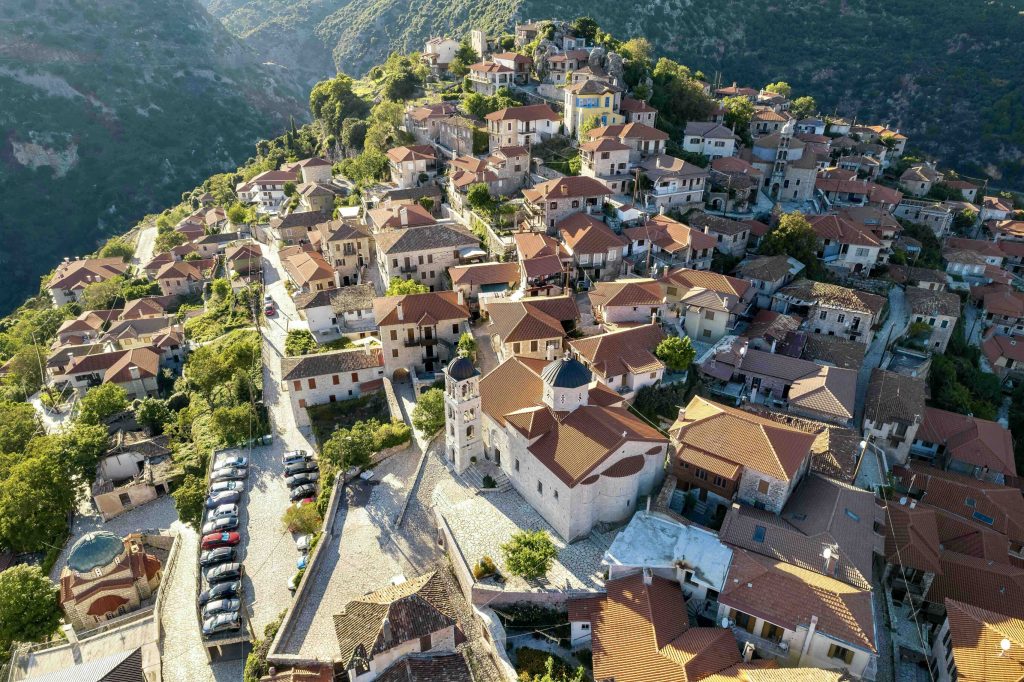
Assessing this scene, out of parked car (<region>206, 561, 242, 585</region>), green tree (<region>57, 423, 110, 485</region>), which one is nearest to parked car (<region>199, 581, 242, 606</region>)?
parked car (<region>206, 561, 242, 585</region>)

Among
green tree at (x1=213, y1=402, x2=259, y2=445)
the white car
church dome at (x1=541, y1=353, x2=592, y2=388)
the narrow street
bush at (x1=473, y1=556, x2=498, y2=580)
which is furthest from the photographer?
the narrow street

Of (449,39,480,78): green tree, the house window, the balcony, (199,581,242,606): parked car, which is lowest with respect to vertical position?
(199,581,242,606): parked car

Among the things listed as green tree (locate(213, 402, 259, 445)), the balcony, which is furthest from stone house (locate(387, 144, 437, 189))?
the balcony

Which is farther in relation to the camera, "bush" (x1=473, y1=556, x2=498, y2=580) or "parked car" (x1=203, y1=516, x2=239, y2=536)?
"parked car" (x1=203, y1=516, x2=239, y2=536)

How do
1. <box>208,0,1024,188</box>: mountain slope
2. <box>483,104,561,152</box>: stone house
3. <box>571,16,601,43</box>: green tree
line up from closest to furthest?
<box>483,104,561,152</box>: stone house
<box>571,16,601,43</box>: green tree
<box>208,0,1024,188</box>: mountain slope

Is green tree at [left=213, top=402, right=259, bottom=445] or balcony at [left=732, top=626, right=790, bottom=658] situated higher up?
balcony at [left=732, top=626, right=790, bottom=658]

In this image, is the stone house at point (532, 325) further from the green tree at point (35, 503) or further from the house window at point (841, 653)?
the green tree at point (35, 503)

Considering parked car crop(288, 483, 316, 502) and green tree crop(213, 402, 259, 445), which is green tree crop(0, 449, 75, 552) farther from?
parked car crop(288, 483, 316, 502)

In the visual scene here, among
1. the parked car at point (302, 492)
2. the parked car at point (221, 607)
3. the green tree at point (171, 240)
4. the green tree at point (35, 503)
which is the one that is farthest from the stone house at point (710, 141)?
the green tree at point (171, 240)

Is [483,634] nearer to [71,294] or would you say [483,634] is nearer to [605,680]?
[605,680]
